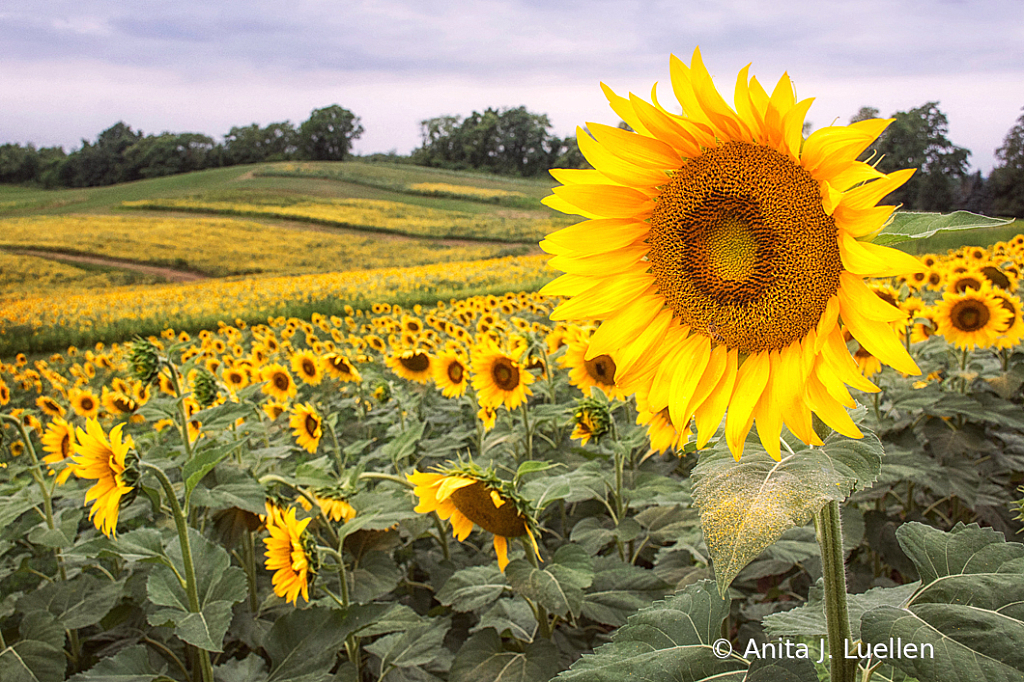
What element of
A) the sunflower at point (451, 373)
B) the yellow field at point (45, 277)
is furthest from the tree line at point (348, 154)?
the yellow field at point (45, 277)

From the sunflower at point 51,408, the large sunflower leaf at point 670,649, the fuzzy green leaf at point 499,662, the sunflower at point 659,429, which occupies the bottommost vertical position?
the sunflower at point 51,408

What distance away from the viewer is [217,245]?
25.4 metres

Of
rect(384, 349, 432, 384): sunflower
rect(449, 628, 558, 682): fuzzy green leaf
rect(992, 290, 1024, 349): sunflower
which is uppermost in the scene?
rect(992, 290, 1024, 349): sunflower

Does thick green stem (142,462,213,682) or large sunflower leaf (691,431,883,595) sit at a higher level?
large sunflower leaf (691,431,883,595)

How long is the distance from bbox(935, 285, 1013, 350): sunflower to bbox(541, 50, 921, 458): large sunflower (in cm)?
285

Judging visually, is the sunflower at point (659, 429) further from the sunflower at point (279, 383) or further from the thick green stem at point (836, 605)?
the sunflower at point (279, 383)

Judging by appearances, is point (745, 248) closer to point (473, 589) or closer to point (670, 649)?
point (670, 649)

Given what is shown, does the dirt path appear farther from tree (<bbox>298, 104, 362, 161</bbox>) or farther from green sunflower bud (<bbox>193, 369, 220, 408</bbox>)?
tree (<bbox>298, 104, 362, 161</bbox>)

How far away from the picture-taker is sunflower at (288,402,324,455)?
11.7 feet

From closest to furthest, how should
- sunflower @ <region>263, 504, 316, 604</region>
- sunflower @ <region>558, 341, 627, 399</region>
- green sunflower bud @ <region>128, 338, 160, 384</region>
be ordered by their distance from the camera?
sunflower @ <region>263, 504, 316, 604</region> → sunflower @ <region>558, 341, 627, 399</region> → green sunflower bud @ <region>128, 338, 160, 384</region>

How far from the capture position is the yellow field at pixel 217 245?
21672 millimetres

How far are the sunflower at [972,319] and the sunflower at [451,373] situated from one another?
2.66m

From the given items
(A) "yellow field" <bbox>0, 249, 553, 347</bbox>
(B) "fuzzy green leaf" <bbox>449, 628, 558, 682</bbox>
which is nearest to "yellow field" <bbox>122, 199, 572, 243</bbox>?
(A) "yellow field" <bbox>0, 249, 553, 347</bbox>

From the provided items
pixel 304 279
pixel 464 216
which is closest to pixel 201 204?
pixel 464 216
